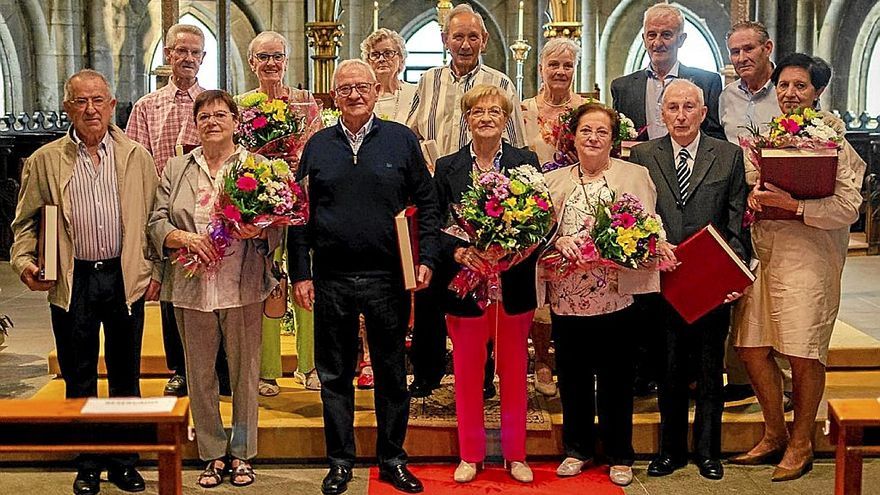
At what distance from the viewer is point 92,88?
4988 mm

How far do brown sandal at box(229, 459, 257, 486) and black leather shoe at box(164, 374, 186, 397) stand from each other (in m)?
0.82

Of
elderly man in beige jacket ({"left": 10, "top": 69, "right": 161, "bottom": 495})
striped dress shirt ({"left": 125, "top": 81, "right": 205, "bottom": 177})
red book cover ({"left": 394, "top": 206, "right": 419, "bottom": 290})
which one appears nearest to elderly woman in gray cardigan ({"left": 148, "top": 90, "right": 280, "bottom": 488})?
elderly man in beige jacket ({"left": 10, "top": 69, "right": 161, "bottom": 495})

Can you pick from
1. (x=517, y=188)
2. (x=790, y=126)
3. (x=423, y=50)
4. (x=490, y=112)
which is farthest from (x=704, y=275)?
(x=423, y=50)

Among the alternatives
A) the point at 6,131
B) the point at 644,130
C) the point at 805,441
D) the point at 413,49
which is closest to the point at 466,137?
the point at 644,130

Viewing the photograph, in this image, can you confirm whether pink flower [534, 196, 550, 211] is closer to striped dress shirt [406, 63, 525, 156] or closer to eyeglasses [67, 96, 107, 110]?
striped dress shirt [406, 63, 525, 156]

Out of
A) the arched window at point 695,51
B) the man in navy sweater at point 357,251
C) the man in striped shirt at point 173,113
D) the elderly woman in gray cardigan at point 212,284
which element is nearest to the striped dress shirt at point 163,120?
the man in striped shirt at point 173,113

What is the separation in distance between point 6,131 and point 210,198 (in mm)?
8886

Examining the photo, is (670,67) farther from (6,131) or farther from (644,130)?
(6,131)

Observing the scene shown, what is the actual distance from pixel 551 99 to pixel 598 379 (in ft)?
4.90

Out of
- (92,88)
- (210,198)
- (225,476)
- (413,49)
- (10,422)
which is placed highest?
(413,49)

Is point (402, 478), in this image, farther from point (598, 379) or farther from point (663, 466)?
point (663, 466)

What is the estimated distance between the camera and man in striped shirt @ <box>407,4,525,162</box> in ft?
18.4

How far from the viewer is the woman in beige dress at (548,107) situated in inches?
232

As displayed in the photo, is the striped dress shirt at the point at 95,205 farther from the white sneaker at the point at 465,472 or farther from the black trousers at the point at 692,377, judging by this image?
the black trousers at the point at 692,377
